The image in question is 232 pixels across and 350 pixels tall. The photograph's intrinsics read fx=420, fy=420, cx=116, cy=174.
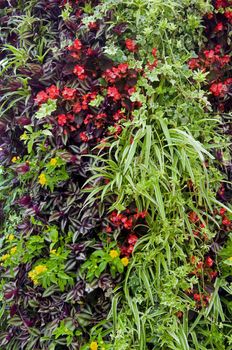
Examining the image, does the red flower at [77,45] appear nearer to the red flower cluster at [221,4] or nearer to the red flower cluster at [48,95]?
the red flower cluster at [48,95]

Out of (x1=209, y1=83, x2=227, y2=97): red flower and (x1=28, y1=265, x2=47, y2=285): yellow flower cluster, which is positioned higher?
(x1=209, y1=83, x2=227, y2=97): red flower

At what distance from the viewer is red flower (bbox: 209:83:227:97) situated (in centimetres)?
195

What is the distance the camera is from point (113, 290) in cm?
168

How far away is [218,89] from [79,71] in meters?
0.66

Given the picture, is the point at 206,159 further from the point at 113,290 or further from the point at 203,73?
the point at 113,290

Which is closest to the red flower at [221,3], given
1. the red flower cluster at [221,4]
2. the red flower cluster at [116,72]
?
the red flower cluster at [221,4]

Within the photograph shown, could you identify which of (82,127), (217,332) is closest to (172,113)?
(82,127)

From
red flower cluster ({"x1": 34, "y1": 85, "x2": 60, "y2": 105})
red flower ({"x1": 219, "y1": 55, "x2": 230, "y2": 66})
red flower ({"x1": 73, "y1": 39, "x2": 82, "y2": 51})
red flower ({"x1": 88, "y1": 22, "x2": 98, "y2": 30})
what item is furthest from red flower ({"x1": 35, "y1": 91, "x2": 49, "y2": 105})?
red flower ({"x1": 219, "y1": 55, "x2": 230, "y2": 66})

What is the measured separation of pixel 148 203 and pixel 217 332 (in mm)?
605

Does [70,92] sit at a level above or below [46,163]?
above

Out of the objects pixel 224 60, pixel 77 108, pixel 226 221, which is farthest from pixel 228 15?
pixel 226 221

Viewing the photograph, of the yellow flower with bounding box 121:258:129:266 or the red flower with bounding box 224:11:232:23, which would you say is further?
the red flower with bounding box 224:11:232:23

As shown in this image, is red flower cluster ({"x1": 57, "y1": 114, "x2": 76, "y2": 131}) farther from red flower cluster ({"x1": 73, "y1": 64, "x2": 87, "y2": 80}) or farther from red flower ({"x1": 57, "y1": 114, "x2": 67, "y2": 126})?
red flower cluster ({"x1": 73, "y1": 64, "x2": 87, "y2": 80})

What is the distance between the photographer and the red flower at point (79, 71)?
5.73 feet
